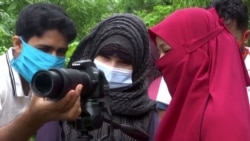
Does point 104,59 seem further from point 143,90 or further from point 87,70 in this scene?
point 87,70

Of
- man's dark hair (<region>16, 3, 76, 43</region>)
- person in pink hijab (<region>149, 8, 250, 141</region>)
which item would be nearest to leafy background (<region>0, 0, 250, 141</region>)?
man's dark hair (<region>16, 3, 76, 43</region>)

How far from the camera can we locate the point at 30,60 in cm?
276

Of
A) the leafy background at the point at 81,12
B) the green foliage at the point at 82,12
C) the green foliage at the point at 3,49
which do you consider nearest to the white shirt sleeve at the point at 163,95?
the leafy background at the point at 81,12

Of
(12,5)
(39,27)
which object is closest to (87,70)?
(39,27)

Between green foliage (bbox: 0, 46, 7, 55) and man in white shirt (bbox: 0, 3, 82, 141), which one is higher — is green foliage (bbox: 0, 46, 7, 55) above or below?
below

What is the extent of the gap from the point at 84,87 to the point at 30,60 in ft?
2.94

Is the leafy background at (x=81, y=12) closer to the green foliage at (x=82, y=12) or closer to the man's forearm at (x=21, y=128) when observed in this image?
the green foliage at (x=82, y=12)

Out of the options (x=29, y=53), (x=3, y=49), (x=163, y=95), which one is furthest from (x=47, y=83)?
(x=3, y=49)

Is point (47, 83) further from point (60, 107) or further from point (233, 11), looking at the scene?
point (233, 11)

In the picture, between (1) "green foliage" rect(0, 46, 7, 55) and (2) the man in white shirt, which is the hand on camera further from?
(1) "green foliage" rect(0, 46, 7, 55)

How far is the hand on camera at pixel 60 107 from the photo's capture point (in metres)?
1.83

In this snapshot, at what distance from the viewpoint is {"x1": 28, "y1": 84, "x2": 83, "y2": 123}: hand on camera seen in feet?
6.02

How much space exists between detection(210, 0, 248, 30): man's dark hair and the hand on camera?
80.7 inches

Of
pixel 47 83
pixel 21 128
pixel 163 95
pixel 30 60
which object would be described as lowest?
pixel 163 95
